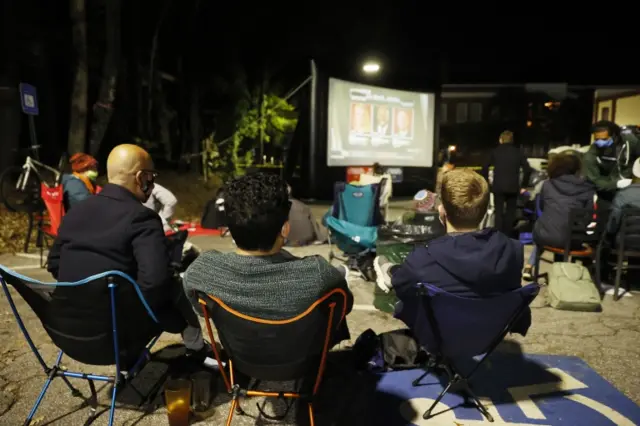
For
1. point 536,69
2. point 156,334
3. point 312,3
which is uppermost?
point 312,3

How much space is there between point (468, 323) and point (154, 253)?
1.45 meters

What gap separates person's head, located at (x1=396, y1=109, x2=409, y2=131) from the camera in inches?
552

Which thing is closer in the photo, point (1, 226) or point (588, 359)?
point (588, 359)

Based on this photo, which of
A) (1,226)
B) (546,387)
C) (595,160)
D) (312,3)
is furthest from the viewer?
(312,3)

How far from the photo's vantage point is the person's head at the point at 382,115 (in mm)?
13438

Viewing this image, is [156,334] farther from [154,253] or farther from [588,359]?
[588,359]

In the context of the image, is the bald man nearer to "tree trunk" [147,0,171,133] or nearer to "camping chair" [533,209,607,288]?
"camping chair" [533,209,607,288]

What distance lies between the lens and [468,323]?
91.1 inches

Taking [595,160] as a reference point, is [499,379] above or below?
below

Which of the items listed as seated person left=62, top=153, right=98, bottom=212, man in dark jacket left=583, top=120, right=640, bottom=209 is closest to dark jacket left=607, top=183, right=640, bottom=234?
man in dark jacket left=583, top=120, right=640, bottom=209

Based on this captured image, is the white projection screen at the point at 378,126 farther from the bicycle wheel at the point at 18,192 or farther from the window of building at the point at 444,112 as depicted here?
the window of building at the point at 444,112

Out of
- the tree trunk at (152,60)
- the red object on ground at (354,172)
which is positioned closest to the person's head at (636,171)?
the red object on ground at (354,172)

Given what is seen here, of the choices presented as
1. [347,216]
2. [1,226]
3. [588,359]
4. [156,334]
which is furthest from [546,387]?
[1,226]

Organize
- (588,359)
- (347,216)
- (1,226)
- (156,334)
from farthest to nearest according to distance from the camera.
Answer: (1,226) < (347,216) < (588,359) < (156,334)
